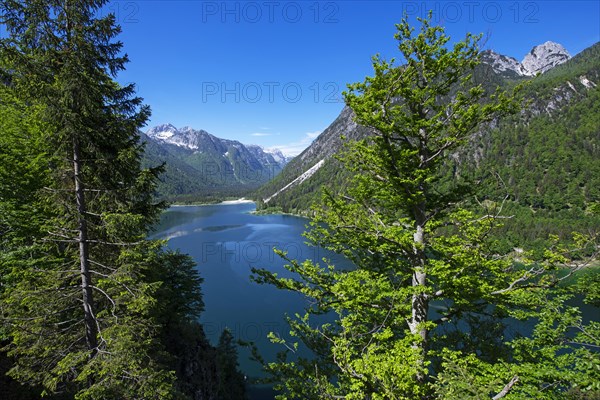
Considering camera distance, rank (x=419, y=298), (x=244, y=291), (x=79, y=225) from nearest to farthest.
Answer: (x=419, y=298), (x=79, y=225), (x=244, y=291)

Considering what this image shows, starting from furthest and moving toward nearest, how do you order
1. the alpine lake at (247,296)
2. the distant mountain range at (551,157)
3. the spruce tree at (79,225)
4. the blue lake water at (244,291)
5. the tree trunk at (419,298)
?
1. the distant mountain range at (551,157)
2. the blue lake water at (244,291)
3. the alpine lake at (247,296)
4. the spruce tree at (79,225)
5. the tree trunk at (419,298)

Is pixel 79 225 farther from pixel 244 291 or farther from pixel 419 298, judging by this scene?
pixel 244 291

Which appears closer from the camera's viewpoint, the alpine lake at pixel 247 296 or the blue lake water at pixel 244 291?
the alpine lake at pixel 247 296

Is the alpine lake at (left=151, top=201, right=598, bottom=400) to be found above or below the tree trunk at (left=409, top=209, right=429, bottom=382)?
below

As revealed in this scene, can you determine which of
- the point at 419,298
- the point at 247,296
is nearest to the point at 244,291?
the point at 247,296

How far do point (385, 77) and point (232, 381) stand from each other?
2890 centimetres

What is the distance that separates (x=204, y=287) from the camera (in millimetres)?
54438

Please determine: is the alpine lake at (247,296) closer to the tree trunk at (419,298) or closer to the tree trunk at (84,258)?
the tree trunk at (84,258)

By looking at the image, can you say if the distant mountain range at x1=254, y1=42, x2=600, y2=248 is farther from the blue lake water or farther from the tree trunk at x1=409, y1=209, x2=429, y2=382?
the tree trunk at x1=409, y1=209, x2=429, y2=382

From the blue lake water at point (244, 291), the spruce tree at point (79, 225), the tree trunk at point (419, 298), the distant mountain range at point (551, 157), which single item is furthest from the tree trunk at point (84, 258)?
the distant mountain range at point (551, 157)

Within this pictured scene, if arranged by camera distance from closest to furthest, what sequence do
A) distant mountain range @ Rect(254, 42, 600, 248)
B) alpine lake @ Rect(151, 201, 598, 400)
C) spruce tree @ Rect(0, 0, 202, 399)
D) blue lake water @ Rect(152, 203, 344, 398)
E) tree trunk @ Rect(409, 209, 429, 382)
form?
tree trunk @ Rect(409, 209, 429, 382) → spruce tree @ Rect(0, 0, 202, 399) → alpine lake @ Rect(151, 201, 598, 400) → blue lake water @ Rect(152, 203, 344, 398) → distant mountain range @ Rect(254, 42, 600, 248)


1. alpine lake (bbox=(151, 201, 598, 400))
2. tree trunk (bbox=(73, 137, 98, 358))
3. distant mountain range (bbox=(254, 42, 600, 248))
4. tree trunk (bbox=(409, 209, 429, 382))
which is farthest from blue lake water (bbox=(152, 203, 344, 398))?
distant mountain range (bbox=(254, 42, 600, 248))

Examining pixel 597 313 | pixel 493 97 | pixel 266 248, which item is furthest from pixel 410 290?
pixel 266 248

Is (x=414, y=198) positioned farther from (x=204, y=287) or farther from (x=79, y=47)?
(x=204, y=287)
